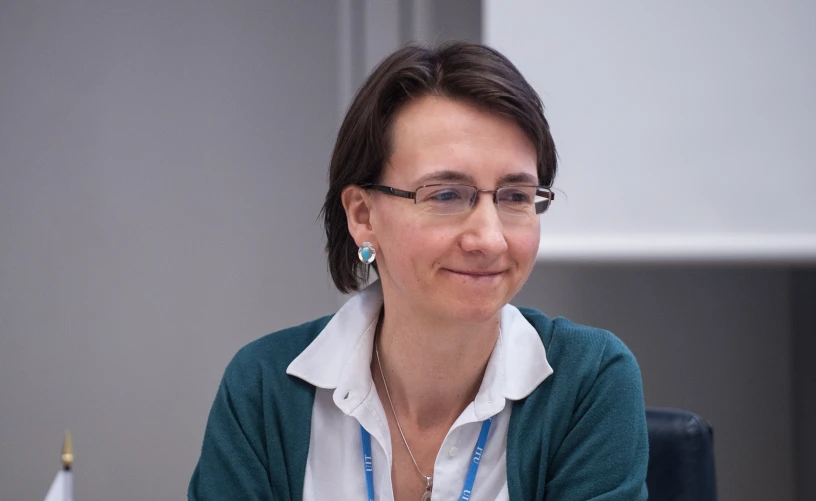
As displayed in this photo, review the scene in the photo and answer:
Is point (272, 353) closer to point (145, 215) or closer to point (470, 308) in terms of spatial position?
point (470, 308)

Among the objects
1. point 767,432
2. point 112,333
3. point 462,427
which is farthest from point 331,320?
point 767,432

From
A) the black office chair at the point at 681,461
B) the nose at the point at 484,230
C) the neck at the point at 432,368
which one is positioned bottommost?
the black office chair at the point at 681,461

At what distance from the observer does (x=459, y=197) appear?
134 cm

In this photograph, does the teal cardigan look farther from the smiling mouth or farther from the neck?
the smiling mouth

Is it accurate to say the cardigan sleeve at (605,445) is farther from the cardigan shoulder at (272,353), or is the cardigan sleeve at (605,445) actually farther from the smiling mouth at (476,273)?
the cardigan shoulder at (272,353)

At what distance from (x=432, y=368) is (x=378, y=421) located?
0.43 ft

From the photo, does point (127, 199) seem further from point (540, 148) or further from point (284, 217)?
point (540, 148)

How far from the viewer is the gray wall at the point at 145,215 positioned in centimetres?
250

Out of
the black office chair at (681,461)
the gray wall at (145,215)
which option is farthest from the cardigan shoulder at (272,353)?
the gray wall at (145,215)

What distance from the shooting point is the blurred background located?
93.3 inches

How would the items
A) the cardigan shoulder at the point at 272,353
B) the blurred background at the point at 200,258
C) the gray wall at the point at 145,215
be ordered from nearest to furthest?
the cardigan shoulder at the point at 272,353
the blurred background at the point at 200,258
the gray wall at the point at 145,215

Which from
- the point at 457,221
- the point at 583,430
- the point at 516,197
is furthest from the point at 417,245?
the point at 583,430

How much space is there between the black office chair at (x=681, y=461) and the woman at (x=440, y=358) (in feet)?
0.43

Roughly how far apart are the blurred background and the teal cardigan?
24.7 inches
